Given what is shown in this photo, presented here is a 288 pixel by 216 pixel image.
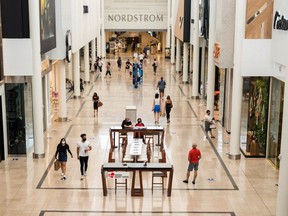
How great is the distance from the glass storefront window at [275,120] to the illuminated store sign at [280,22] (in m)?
1.87

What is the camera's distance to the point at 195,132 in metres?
21.9

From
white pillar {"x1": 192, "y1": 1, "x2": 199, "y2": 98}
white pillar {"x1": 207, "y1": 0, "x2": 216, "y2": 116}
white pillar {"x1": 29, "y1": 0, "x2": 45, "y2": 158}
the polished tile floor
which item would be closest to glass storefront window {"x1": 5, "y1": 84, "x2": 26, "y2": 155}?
the polished tile floor

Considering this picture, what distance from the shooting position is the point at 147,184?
1514 cm

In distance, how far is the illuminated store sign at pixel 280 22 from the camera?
14.9 meters

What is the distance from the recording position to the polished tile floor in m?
13.3

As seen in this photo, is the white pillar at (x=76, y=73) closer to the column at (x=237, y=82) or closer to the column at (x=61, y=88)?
the column at (x=61, y=88)

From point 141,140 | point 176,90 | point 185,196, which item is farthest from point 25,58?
point 176,90

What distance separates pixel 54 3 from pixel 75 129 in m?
5.53

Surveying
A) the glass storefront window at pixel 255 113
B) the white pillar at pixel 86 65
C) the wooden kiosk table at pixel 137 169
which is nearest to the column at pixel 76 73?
the white pillar at pixel 86 65

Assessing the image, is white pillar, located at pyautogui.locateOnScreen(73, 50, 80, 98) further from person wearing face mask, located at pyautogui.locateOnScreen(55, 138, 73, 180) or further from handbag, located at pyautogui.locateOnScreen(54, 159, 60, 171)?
handbag, located at pyautogui.locateOnScreen(54, 159, 60, 171)

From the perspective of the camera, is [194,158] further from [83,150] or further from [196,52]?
[196,52]

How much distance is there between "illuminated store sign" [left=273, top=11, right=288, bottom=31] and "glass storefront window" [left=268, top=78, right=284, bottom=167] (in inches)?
73.7

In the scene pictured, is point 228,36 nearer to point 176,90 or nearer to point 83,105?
point 83,105

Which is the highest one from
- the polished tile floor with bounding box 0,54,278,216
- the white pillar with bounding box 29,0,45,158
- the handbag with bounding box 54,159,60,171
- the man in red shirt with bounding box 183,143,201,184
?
the white pillar with bounding box 29,0,45,158
